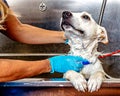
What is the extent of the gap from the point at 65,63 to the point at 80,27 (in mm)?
182

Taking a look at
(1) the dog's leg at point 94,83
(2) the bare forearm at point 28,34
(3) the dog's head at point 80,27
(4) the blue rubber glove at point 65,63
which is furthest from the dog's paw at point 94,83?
(2) the bare forearm at point 28,34

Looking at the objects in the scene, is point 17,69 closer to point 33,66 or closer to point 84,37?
point 33,66

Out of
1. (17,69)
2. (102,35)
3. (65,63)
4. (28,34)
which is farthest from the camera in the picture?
(28,34)

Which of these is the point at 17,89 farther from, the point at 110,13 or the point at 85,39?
the point at 110,13

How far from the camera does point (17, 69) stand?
93cm

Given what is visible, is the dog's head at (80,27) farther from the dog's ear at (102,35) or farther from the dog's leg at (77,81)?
the dog's leg at (77,81)

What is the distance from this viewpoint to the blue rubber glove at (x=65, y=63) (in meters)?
1.08

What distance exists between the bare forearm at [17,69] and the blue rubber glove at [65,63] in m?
0.08

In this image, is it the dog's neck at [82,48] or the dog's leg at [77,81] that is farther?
the dog's neck at [82,48]

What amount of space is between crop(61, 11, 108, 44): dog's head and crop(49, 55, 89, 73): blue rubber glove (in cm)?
11

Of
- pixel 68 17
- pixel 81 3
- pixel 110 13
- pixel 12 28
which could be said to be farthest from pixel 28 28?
pixel 110 13

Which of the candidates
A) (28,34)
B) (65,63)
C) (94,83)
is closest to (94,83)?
(94,83)

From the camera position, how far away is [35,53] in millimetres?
1715

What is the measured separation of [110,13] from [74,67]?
0.70 m
